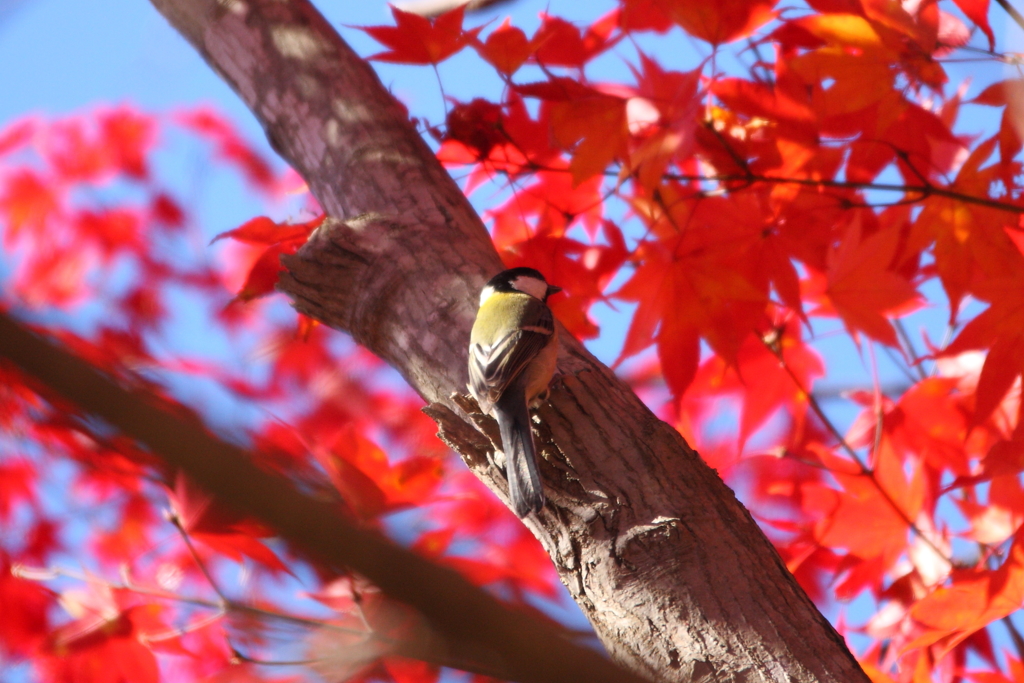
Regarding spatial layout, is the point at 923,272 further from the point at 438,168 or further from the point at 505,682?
the point at 505,682

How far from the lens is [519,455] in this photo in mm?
1521

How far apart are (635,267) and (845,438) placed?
2.80 ft

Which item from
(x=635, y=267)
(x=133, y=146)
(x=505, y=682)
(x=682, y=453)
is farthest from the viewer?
(x=133, y=146)

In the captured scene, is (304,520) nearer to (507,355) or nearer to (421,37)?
(507,355)

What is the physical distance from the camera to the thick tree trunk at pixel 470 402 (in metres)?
1.31

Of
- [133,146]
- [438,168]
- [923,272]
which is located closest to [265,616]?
[438,168]

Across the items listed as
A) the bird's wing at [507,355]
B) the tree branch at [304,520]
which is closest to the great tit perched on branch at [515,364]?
the bird's wing at [507,355]

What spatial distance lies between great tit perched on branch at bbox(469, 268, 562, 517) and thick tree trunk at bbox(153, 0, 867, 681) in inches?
1.5

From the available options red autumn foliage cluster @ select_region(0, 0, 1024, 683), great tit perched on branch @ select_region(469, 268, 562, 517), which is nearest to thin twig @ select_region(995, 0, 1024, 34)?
red autumn foliage cluster @ select_region(0, 0, 1024, 683)

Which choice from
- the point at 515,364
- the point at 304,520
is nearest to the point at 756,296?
the point at 515,364

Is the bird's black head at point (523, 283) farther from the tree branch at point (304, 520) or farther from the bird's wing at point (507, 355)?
the tree branch at point (304, 520)

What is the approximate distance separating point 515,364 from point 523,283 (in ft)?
1.48

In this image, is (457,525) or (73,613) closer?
(73,613)

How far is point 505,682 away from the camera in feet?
1.74
